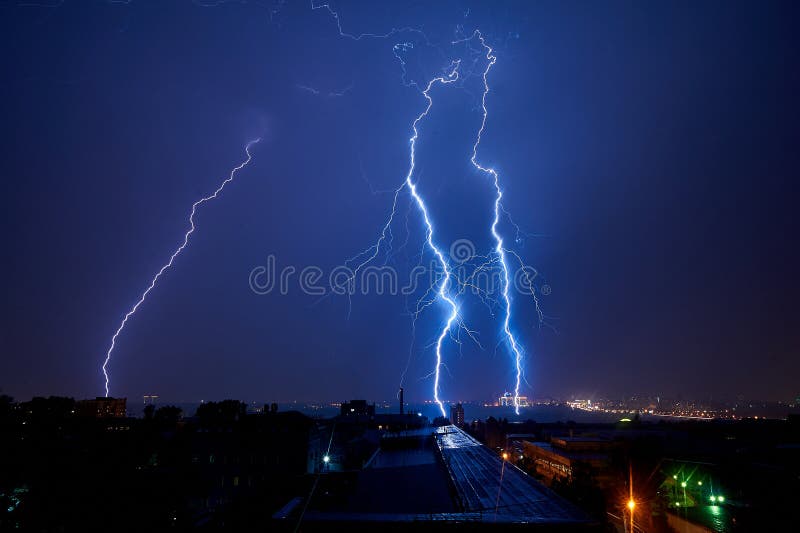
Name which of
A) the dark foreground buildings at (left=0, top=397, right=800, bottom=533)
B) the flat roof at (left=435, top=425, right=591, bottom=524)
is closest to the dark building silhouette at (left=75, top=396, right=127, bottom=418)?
the dark foreground buildings at (left=0, top=397, right=800, bottom=533)

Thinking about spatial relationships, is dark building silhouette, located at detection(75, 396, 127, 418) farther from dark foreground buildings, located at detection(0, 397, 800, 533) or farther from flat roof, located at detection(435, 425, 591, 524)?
flat roof, located at detection(435, 425, 591, 524)

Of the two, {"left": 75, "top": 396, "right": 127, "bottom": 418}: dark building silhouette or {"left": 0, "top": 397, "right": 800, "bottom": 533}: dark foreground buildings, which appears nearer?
{"left": 0, "top": 397, "right": 800, "bottom": 533}: dark foreground buildings

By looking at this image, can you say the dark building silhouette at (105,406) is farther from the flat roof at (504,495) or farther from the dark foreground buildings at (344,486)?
the flat roof at (504,495)

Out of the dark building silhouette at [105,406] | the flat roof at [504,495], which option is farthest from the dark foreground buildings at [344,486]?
the dark building silhouette at [105,406]

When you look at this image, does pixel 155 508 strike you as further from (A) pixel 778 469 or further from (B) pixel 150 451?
(A) pixel 778 469

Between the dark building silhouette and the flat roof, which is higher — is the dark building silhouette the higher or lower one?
the lower one

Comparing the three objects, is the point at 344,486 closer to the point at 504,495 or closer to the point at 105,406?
the point at 504,495

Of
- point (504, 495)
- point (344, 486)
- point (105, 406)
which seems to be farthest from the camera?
point (105, 406)

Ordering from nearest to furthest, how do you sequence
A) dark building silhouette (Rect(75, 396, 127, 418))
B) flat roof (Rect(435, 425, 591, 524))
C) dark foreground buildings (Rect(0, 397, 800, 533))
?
1. flat roof (Rect(435, 425, 591, 524))
2. dark foreground buildings (Rect(0, 397, 800, 533))
3. dark building silhouette (Rect(75, 396, 127, 418))

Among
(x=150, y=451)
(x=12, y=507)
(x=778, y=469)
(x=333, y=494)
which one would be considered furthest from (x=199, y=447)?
(x=778, y=469)

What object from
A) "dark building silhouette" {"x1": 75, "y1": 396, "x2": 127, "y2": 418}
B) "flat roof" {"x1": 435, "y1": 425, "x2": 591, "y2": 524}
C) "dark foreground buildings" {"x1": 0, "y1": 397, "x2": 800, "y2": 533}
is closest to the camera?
"flat roof" {"x1": 435, "y1": 425, "x2": 591, "y2": 524}

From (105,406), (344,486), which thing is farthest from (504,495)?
(105,406)

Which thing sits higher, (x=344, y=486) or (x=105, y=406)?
(x=344, y=486)
